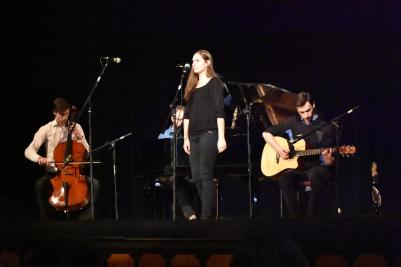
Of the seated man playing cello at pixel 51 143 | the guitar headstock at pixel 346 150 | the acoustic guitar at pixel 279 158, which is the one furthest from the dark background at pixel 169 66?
the guitar headstock at pixel 346 150

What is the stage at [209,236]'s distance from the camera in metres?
3.02

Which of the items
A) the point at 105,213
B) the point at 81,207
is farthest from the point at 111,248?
the point at 105,213

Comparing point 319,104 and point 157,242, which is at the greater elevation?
point 319,104

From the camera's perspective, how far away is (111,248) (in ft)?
11.1

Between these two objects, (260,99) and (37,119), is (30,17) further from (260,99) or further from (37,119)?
(260,99)

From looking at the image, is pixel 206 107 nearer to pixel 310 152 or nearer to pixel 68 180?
pixel 310 152

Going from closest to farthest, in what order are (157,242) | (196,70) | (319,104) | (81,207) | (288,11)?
(157,242)
(196,70)
(81,207)
(288,11)
(319,104)

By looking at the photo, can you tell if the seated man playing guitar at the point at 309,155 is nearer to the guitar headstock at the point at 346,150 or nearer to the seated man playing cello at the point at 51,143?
the guitar headstock at the point at 346,150

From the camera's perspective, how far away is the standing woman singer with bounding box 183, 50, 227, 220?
488 cm

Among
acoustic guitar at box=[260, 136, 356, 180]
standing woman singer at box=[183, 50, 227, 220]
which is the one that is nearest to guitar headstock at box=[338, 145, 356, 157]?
acoustic guitar at box=[260, 136, 356, 180]

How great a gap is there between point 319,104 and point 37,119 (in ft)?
12.2

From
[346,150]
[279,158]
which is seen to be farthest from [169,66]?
[346,150]

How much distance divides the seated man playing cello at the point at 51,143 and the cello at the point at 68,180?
0.26 feet

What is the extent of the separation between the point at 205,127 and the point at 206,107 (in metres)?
0.18
